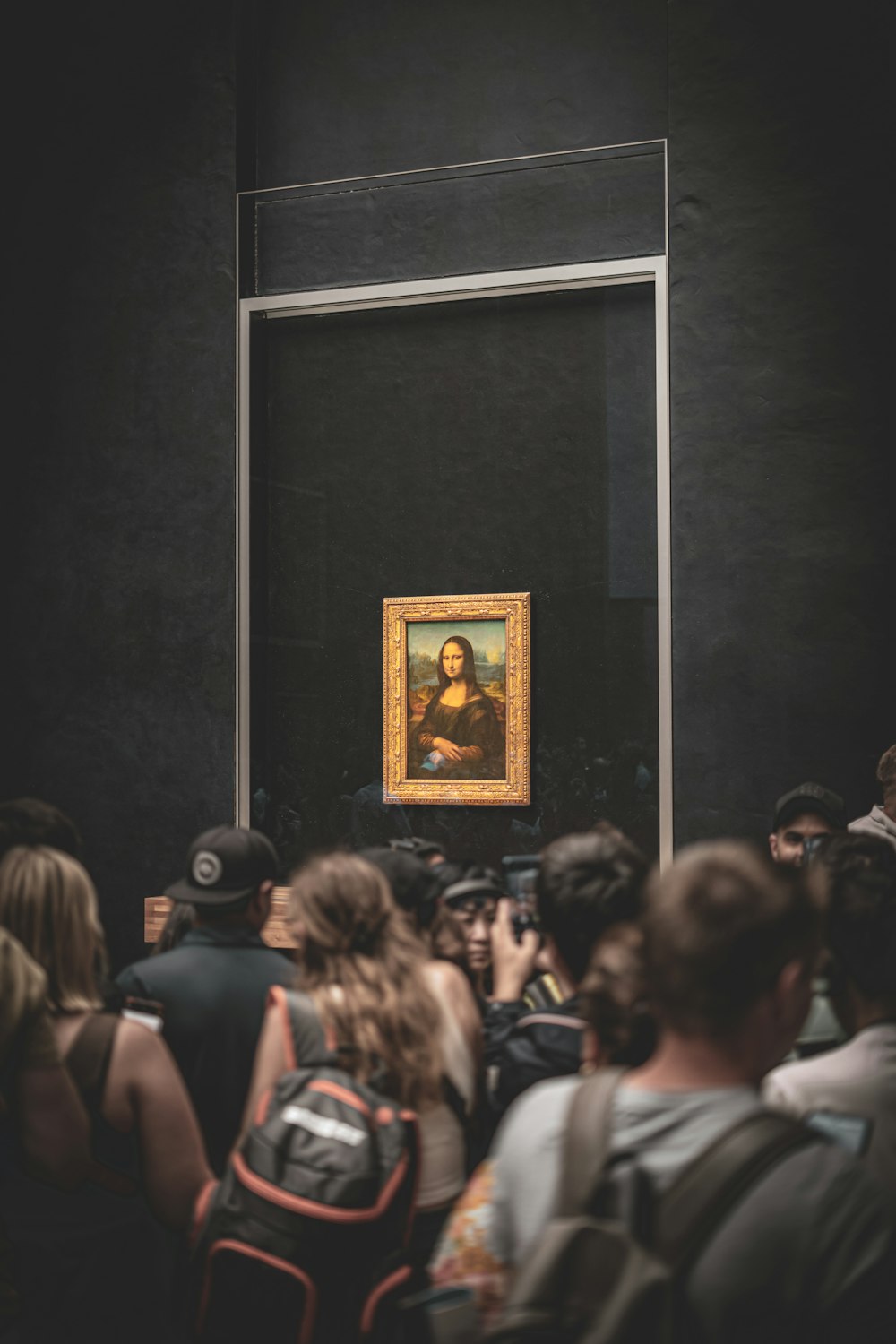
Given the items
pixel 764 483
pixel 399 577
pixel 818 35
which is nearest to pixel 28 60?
pixel 399 577

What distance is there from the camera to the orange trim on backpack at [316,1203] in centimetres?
308

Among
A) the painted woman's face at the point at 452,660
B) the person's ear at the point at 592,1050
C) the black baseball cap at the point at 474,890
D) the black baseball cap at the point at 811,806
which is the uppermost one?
the painted woman's face at the point at 452,660

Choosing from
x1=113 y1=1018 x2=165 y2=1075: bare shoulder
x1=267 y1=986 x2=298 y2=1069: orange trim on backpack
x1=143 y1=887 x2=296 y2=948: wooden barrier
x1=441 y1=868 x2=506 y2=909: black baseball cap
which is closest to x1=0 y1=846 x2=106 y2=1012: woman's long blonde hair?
x1=113 y1=1018 x2=165 y2=1075: bare shoulder

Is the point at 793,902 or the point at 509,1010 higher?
the point at 793,902

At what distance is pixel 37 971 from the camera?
3.44 m

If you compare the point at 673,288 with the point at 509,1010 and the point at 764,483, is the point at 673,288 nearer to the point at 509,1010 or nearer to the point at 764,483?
the point at 764,483

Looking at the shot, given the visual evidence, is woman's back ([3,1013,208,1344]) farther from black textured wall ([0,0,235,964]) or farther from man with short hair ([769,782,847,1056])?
black textured wall ([0,0,235,964])

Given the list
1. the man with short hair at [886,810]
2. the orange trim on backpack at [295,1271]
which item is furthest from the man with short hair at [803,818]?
the orange trim on backpack at [295,1271]

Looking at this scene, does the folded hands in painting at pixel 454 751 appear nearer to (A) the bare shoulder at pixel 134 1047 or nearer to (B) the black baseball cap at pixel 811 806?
(B) the black baseball cap at pixel 811 806

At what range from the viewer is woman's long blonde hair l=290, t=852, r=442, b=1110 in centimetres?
338

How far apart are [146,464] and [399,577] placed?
226 cm

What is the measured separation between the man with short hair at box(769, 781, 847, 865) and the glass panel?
2236 millimetres

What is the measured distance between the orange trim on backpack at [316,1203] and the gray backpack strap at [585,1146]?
1019mm

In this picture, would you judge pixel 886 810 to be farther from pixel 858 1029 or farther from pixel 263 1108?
pixel 263 1108
